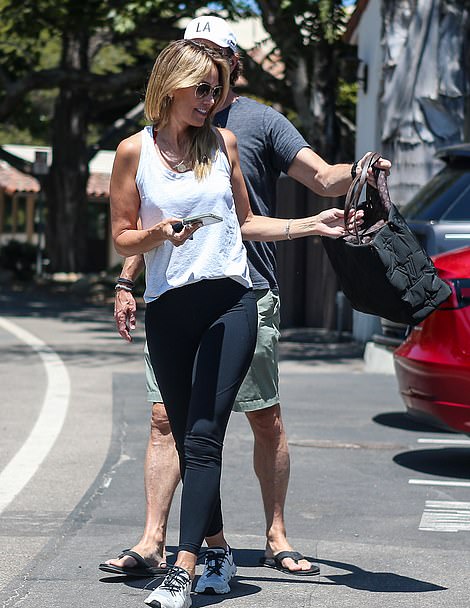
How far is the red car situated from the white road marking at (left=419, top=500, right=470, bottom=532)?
1.72 feet

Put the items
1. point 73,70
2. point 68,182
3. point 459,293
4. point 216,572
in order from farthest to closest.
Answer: point 68,182
point 73,70
point 459,293
point 216,572

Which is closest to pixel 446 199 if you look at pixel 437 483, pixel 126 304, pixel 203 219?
pixel 437 483

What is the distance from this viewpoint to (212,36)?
15.9 feet

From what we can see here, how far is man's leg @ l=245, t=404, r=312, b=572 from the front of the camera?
5156mm

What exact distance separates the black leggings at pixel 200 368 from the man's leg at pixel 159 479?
1.05 ft

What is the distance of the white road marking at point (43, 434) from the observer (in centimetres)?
689

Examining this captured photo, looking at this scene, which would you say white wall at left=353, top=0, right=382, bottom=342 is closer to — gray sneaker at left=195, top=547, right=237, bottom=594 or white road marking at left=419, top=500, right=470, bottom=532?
white road marking at left=419, top=500, right=470, bottom=532

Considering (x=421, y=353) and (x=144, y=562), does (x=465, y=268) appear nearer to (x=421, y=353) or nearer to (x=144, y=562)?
(x=421, y=353)

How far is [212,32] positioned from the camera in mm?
4863

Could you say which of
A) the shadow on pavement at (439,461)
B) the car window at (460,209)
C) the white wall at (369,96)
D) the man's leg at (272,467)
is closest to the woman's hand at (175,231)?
the man's leg at (272,467)

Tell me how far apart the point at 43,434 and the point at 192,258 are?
425 centimetres

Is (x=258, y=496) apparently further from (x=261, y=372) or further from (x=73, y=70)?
(x=73, y=70)

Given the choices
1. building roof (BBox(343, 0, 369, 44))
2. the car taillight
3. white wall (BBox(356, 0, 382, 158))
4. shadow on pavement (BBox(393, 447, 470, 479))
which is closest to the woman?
the car taillight

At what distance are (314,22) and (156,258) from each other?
14.6 metres
